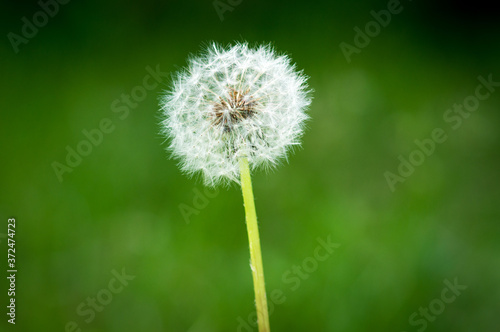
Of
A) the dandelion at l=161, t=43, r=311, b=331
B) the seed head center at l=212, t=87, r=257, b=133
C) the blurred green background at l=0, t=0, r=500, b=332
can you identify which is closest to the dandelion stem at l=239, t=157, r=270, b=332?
the dandelion at l=161, t=43, r=311, b=331

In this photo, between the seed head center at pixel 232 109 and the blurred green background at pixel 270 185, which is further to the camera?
the blurred green background at pixel 270 185

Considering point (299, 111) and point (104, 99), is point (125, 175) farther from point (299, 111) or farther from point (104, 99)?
point (299, 111)

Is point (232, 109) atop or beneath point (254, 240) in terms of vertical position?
atop

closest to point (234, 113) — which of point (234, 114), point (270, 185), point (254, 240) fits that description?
point (234, 114)

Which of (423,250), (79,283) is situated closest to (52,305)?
(79,283)

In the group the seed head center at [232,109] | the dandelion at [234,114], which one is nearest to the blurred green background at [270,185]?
the dandelion at [234,114]

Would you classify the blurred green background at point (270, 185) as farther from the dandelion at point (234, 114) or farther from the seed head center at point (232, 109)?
the seed head center at point (232, 109)

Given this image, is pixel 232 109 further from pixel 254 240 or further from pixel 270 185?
pixel 270 185
